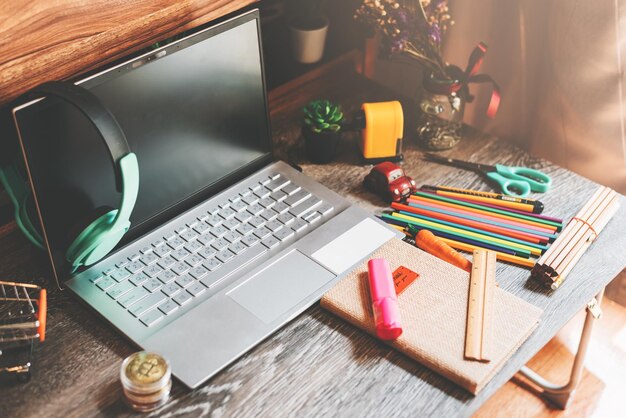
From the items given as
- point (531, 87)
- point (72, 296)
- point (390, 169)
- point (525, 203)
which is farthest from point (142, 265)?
point (531, 87)

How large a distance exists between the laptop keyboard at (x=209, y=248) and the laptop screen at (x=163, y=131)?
0.17ft

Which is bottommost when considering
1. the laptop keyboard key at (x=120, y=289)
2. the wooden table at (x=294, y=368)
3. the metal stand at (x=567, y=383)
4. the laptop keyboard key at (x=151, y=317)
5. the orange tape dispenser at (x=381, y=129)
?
the metal stand at (x=567, y=383)

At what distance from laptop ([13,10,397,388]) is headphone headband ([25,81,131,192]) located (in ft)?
0.07

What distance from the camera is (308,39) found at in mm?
1450

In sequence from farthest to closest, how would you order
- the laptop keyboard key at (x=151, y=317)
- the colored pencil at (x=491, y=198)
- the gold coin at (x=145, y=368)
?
the colored pencil at (x=491, y=198) < the laptop keyboard key at (x=151, y=317) < the gold coin at (x=145, y=368)

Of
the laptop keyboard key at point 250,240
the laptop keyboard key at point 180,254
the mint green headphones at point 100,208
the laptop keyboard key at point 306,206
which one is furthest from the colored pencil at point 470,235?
the mint green headphones at point 100,208

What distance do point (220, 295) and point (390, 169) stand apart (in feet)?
1.22

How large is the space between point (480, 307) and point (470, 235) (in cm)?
18

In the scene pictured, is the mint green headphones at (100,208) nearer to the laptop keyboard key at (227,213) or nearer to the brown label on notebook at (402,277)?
the laptop keyboard key at (227,213)

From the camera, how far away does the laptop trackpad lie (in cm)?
99

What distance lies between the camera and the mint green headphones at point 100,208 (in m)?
0.88

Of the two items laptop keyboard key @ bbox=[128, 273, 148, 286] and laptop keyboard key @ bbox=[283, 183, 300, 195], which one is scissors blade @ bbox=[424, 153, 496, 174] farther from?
laptop keyboard key @ bbox=[128, 273, 148, 286]

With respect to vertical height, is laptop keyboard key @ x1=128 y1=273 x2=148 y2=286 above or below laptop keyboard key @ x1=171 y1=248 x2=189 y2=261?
below

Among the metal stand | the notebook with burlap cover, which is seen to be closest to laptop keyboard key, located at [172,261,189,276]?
the notebook with burlap cover
